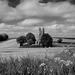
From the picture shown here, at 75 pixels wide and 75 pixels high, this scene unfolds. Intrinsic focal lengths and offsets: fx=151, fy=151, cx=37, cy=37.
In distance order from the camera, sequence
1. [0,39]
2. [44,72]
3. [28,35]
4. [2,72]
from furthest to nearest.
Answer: [0,39] < [28,35] < [2,72] < [44,72]

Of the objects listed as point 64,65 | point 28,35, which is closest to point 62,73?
point 64,65

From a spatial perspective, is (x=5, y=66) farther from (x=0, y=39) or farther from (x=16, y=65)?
(x=0, y=39)

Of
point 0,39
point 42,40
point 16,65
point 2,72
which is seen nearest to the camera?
point 2,72

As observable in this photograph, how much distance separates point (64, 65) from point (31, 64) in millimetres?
1483

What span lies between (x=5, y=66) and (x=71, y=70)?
267 cm

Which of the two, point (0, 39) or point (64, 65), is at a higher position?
point (64, 65)

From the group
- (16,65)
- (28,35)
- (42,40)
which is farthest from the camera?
(28,35)

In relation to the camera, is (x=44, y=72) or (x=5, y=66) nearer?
(x=44, y=72)

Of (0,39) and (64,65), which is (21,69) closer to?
(64,65)

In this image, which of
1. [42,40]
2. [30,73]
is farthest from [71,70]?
[42,40]

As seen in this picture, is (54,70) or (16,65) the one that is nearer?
(54,70)

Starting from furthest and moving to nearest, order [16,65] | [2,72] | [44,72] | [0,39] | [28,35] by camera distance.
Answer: [0,39], [28,35], [16,65], [2,72], [44,72]

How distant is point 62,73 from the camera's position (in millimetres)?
5352

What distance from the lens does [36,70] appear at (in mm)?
5602
